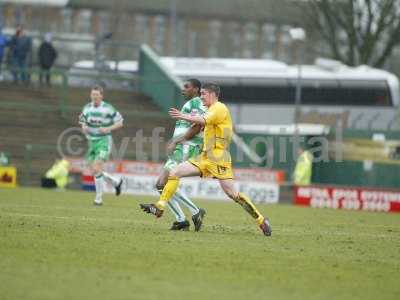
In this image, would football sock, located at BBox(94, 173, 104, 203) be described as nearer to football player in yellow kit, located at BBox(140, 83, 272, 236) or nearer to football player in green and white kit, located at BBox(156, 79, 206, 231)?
football player in green and white kit, located at BBox(156, 79, 206, 231)

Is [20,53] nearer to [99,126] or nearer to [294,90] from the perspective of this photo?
[294,90]

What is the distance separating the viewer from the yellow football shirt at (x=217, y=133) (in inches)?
637

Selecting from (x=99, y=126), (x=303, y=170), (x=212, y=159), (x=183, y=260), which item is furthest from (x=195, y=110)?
(x=303, y=170)

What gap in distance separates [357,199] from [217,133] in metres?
17.8

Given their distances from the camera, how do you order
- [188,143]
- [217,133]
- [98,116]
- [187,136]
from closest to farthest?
[217,133] → [187,136] → [188,143] → [98,116]

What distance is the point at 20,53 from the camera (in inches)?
1580

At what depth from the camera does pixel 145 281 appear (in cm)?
1141

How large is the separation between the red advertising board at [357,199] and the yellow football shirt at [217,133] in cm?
1746

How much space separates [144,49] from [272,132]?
5405 millimetres

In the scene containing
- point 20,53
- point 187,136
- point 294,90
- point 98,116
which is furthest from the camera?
point 294,90

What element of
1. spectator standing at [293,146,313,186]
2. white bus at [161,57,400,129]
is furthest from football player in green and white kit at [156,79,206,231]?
white bus at [161,57,400,129]

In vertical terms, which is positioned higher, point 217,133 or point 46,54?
point 46,54

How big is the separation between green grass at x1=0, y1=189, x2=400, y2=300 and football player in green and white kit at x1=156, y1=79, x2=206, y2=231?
0.26 m

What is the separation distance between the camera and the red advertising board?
1315 inches
